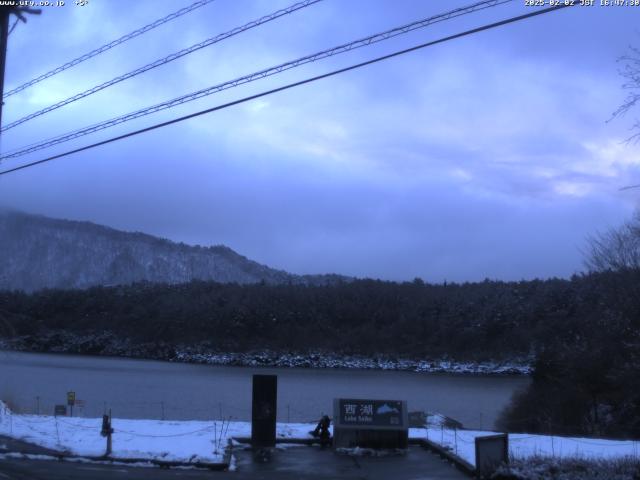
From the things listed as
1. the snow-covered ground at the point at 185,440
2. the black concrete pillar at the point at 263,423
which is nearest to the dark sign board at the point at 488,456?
the snow-covered ground at the point at 185,440

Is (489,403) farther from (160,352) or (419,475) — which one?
(160,352)

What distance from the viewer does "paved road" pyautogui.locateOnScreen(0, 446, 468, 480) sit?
15711 mm

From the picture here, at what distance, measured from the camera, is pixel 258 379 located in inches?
810

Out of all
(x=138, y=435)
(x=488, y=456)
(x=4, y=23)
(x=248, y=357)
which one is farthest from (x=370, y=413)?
(x=248, y=357)

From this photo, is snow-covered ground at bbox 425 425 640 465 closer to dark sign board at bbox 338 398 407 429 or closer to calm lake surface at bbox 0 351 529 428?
dark sign board at bbox 338 398 407 429

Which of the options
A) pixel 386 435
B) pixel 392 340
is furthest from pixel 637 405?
pixel 392 340

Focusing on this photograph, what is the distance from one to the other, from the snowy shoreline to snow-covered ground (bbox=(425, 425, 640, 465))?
81046 mm

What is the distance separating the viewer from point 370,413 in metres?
19.6

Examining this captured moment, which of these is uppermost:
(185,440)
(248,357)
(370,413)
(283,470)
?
(248,357)

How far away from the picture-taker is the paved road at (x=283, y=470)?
Result: 15.7 m

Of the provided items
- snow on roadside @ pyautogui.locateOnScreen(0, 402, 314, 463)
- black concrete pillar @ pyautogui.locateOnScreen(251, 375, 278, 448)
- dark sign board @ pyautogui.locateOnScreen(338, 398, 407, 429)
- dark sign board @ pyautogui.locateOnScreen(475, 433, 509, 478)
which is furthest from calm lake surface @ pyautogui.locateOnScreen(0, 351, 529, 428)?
dark sign board @ pyautogui.locateOnScreen(475, 433, 509, 478)

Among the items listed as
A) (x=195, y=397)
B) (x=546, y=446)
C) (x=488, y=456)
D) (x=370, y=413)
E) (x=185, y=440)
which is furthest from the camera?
(x=195, y=397)

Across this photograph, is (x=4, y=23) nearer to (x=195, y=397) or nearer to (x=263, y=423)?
(x=263, y=423)

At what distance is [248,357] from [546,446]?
112m
